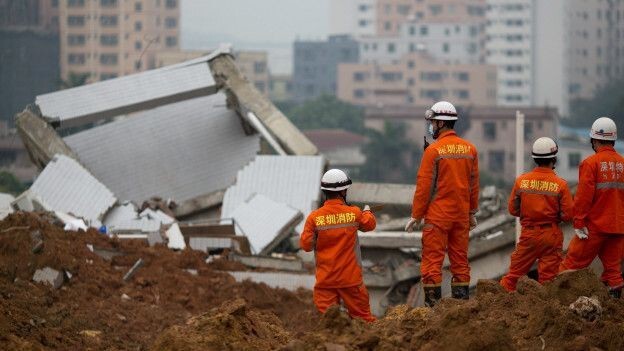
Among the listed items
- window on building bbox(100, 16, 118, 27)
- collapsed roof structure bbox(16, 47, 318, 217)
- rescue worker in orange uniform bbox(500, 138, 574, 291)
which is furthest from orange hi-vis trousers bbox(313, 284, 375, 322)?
window on building bbox(100, 16, 118, 27)

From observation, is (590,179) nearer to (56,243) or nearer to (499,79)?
(56,243)

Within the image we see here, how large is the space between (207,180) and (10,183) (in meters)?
Answer: 7.41

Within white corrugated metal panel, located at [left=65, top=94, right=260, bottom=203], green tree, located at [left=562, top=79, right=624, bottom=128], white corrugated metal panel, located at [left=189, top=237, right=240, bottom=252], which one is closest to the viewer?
white corrugated metal panel, located at [left=189, top=237, right=240, bottom=252]

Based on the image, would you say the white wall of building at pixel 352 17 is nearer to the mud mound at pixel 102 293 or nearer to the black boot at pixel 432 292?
the mud mound at pixel 102 293

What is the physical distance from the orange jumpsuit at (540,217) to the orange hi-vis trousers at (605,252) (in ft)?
0.57

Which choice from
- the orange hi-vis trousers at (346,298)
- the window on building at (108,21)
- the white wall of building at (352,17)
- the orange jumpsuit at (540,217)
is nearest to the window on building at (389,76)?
the white wall of building at (352,17)

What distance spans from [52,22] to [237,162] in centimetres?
1849

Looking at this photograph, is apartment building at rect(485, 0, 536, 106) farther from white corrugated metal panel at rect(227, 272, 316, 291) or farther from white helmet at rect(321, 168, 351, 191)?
white helmet at rect(321, 168, 351, 191)

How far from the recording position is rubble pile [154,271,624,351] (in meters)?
8.02

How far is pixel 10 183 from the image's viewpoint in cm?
2997

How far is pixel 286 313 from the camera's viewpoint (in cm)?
1587

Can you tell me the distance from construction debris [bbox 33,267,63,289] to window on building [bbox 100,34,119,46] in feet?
125

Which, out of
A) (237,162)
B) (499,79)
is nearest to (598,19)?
(499,79)

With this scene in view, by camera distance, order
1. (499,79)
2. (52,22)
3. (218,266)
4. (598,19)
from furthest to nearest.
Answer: (499,79)
(598,19)
(52,22)
(218,266)
